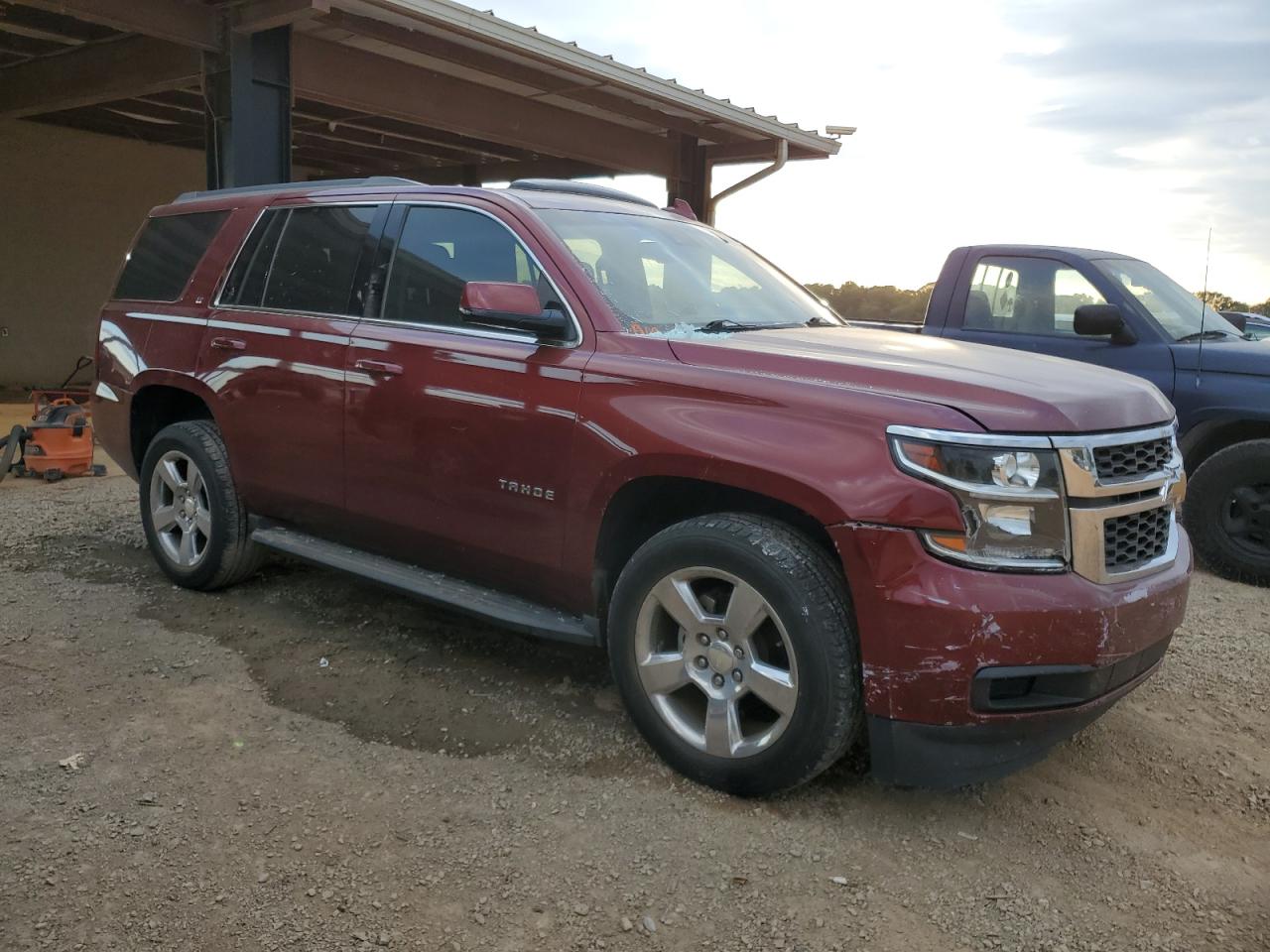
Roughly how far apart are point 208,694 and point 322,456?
3.34 ft

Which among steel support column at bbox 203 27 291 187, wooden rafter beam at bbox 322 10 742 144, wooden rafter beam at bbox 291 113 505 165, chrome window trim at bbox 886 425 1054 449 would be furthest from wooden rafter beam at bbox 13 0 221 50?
chrome window trim at bbox 886 425 1054 449

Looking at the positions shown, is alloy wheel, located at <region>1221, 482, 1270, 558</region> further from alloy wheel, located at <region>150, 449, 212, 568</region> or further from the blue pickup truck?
alloy wheel, located at <region>150, 449, 212, 568</region>

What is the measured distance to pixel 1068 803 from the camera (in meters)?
3.28

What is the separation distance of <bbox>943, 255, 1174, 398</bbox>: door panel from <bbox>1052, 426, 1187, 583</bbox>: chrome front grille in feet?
10.5

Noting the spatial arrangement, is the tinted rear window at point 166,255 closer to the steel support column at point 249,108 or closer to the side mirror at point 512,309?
the side mirror at point 512,309

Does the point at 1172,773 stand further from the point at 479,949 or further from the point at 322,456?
the point at 322,456

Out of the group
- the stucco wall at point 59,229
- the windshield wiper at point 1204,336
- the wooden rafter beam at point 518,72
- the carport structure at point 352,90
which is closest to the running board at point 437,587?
the windshield wiper at point 1204,336

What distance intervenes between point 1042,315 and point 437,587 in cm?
447

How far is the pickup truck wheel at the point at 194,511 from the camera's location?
15.8 feet

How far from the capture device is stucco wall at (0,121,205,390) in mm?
13117

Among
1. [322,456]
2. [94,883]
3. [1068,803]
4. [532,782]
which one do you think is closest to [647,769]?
[532,782]

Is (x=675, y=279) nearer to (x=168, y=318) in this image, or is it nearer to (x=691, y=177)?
(x=168, y=318)

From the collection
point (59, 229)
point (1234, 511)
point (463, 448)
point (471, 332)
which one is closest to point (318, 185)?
point (471, 332)

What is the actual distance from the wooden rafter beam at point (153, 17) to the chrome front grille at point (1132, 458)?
7.63m
